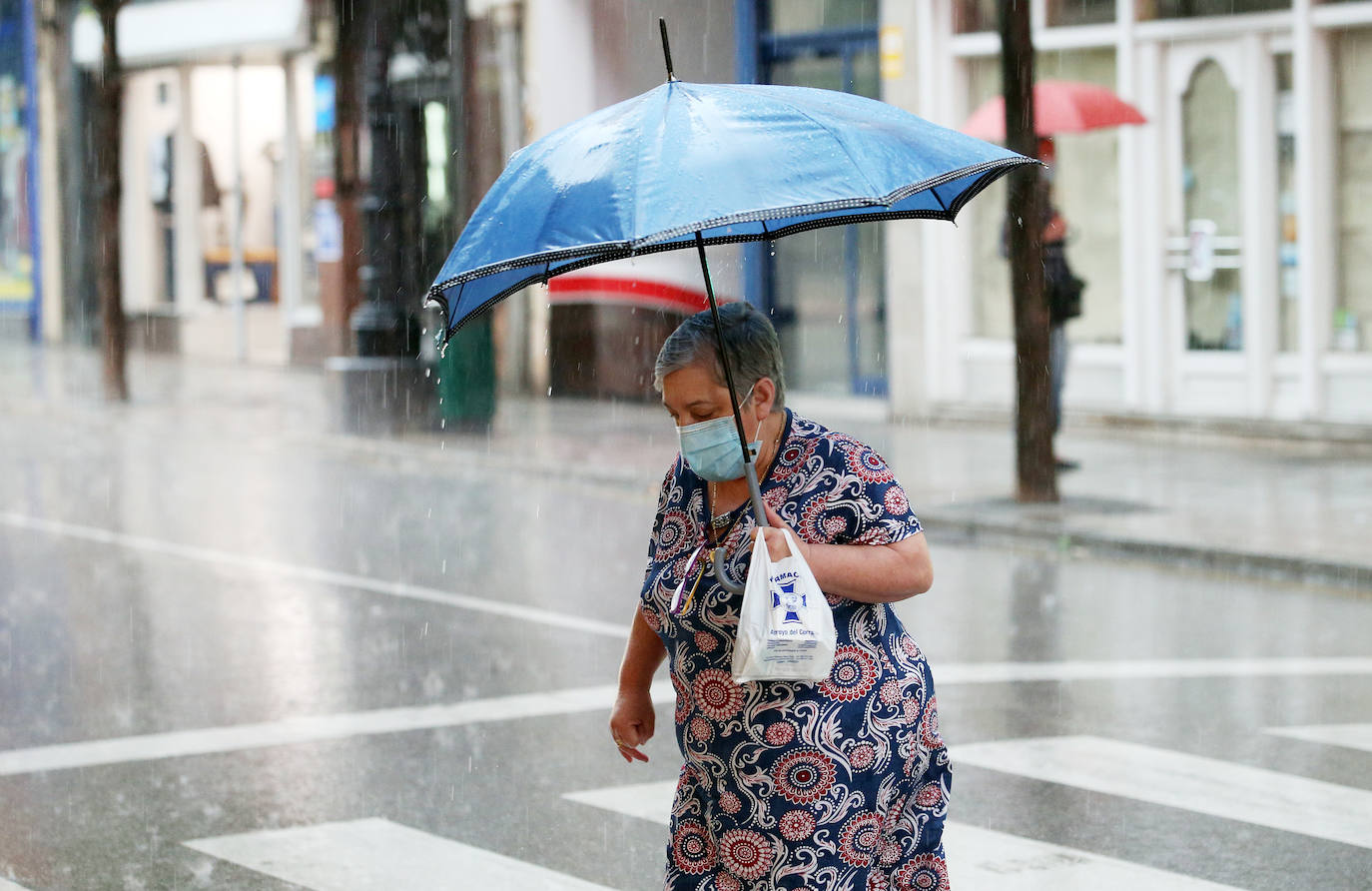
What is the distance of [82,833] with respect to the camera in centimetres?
607

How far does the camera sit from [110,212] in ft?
69.0

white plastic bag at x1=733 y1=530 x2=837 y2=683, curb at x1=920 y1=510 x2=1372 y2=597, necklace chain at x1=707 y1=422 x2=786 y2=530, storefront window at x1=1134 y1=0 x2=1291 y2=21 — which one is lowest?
curb at x1=920 y1=510 x2=1372 y2=597

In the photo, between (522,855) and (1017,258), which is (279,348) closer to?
(1017,258)

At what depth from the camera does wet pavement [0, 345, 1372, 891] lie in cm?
593

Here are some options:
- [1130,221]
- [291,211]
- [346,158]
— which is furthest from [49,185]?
[1130,221]

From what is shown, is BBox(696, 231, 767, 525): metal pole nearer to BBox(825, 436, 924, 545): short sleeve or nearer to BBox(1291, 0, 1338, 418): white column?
BBox(825, 436, 924, 545): short sleeve

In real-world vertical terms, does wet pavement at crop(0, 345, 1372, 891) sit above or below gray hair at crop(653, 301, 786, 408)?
below

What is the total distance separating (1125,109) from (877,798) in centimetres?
1115

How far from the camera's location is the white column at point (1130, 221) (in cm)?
1662

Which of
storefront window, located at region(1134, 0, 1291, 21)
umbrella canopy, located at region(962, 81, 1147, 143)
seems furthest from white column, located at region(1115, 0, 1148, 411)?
umbrella canopy, located at region(962, 81, 1147, 143)

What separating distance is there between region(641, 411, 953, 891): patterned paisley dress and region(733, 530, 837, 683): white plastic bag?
A: 131 millimetres

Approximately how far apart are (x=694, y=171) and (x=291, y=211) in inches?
931

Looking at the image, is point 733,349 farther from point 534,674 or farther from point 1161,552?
point 1161,552

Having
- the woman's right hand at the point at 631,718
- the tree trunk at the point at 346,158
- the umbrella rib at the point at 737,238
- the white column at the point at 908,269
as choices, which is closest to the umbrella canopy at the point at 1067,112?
the white column at the point at 908,269
